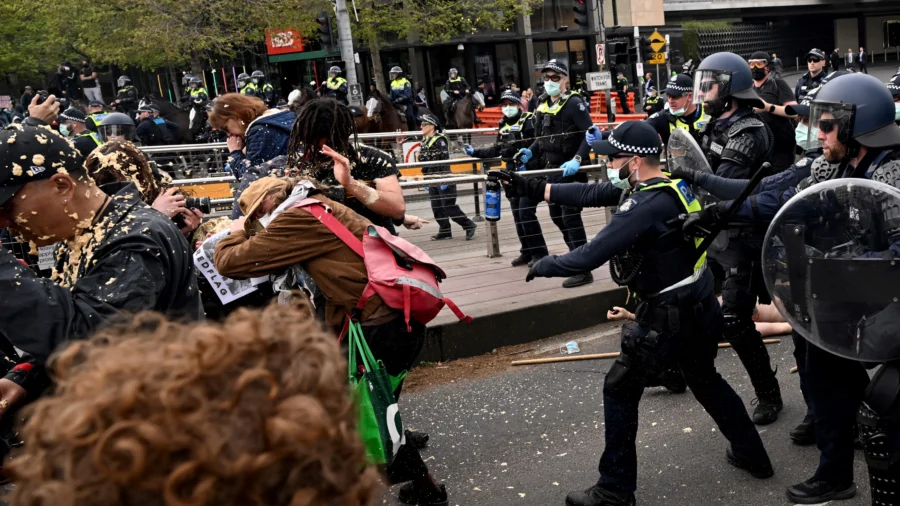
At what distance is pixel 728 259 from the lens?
17.2ft

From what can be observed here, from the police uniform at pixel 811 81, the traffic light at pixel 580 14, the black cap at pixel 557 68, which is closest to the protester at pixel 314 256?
the black cap at pixel 557 68

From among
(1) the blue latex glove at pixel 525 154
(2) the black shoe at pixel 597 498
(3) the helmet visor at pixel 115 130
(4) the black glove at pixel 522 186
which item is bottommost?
(2) the black shoe at pixel 597 498

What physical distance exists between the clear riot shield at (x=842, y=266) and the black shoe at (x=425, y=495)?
5.74 feet

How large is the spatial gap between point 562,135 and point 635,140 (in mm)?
4566

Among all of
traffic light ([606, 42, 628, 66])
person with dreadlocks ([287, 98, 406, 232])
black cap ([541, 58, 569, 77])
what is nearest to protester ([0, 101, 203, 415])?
person with dreadlocks ([287, 98, 406, 232])

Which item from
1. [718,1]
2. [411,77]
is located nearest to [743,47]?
[718,1]

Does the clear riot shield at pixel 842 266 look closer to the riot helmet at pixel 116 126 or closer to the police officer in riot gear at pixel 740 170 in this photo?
the police officer in riot gear at pixel 740 170

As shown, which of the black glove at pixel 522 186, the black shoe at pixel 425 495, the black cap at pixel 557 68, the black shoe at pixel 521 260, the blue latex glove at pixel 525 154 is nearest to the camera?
the black shoe at pixel 425 495

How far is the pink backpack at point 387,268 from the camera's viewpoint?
144 inches

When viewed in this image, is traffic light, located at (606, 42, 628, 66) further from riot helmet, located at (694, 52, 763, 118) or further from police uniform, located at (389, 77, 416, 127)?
riot helmet, located at (694, 52, 763, 118)

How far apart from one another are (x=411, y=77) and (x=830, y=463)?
33.5 meters

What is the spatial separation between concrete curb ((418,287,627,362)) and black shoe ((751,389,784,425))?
2111 millimetres

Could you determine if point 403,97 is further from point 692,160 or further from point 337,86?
point 692,160

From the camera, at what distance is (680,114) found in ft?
25.8
